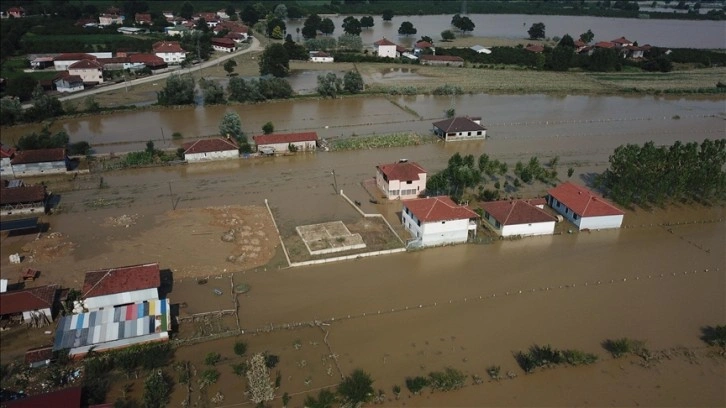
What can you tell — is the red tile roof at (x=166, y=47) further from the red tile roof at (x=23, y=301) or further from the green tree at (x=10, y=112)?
the red tile roof at (x=23, y=301)

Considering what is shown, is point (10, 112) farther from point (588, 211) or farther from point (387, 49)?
point (387, 49)

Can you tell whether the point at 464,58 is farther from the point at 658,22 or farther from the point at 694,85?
the point at 658,22

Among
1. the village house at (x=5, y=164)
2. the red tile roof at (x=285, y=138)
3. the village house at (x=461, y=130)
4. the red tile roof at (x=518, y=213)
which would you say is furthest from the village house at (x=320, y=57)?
the red tile roof at (x=518, y=213)

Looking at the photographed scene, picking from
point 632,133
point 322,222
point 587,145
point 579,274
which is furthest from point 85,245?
point 632,133

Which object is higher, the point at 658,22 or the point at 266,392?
the point at 658,22

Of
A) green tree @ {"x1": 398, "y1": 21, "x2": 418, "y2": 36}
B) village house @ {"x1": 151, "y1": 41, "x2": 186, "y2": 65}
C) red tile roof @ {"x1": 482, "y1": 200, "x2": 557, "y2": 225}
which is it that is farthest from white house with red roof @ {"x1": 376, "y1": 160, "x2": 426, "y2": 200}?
green tree @ {"x1": 398, "y1": 21, "x2": 418, "y2": 36}

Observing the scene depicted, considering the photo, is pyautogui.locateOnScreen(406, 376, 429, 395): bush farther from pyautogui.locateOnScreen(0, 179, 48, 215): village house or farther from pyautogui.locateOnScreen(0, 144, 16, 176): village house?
pyautogui.locateOnScreen(0, 144, 16, 176): village house
